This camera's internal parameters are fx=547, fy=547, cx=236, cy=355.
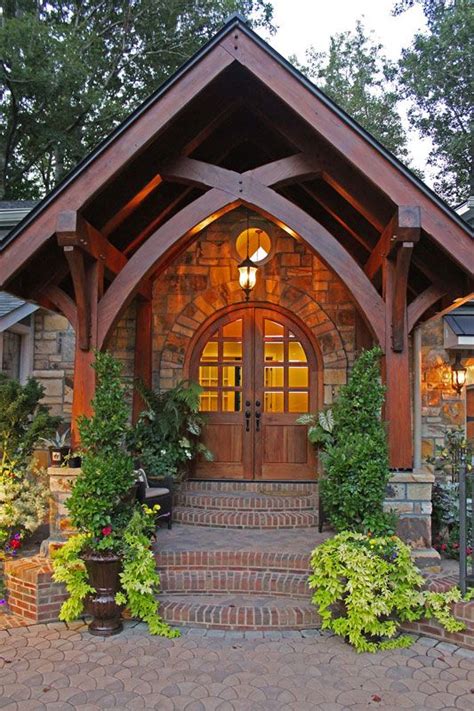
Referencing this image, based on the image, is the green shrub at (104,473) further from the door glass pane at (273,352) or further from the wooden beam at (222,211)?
the door glass pane at (273,352)

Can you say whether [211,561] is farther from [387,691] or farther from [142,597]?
[387,691]

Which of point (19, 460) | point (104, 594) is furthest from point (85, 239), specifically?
point (104, 594)

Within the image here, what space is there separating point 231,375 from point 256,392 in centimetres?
38

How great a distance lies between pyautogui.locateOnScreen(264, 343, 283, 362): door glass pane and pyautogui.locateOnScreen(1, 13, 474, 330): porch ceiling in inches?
57.4

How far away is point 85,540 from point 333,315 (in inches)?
156

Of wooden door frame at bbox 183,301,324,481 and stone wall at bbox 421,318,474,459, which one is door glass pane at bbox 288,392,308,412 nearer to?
wooden door frame at bbox 183,301,324,481

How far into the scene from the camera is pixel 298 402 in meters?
6.59

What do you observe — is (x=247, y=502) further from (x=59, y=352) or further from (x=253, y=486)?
(x=59, y=352)

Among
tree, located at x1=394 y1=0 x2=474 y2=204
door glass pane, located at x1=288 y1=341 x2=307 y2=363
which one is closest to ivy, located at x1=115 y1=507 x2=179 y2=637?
door glass pane, located at x1=288 y1=341 x2=307 y2=363

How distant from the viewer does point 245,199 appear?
14.9 feet

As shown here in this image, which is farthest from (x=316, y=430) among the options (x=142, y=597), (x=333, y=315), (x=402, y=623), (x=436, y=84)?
(x=436, y=84)

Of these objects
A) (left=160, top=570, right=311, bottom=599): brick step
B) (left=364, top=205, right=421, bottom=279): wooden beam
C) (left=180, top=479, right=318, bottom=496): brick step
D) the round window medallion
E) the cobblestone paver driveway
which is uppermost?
the round window medallion

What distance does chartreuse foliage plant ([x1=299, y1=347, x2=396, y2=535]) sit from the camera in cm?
374

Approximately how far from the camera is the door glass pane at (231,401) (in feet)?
21.7
